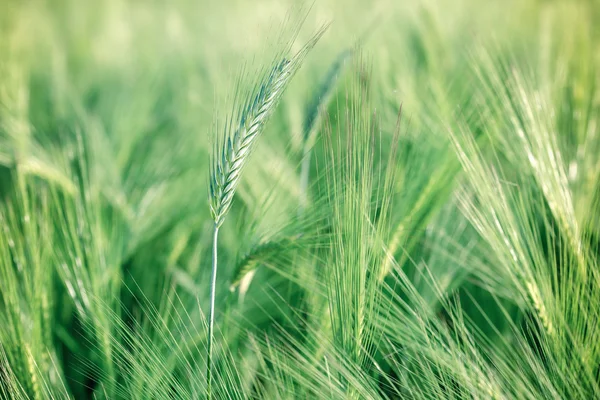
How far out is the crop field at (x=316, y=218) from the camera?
0.43 m

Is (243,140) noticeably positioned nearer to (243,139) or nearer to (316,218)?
(243,139)

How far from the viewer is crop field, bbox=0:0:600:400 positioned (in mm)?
425

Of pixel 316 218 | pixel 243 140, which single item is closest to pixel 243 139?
pixel 243 140

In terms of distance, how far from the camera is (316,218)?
503 mm

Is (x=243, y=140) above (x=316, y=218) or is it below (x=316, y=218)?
above

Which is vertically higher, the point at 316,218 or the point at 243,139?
the point at 243,139

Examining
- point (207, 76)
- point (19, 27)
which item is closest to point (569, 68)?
point (207, 76)

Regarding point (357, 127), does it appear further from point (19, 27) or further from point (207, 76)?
point (19, 27)

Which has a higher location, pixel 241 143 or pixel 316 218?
pixel 241 143

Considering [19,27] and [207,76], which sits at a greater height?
[19,27]

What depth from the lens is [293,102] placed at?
91 centimetres

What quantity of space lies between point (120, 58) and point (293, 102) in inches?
24.0

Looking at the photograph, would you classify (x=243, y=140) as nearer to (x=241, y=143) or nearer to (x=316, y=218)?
(x=241, y=143)

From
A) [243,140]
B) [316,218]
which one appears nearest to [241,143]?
[243,140]
